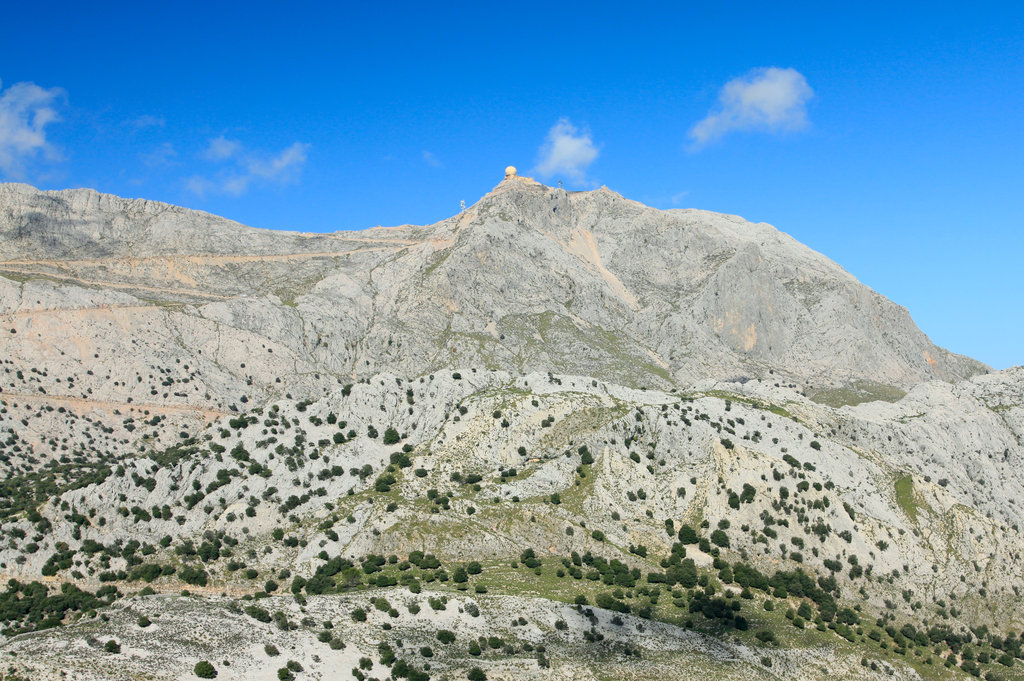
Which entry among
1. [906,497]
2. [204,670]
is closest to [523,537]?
[204,670]

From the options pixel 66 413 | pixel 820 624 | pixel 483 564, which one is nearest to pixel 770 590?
pixel 820 624

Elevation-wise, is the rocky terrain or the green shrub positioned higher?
the rocky terrain

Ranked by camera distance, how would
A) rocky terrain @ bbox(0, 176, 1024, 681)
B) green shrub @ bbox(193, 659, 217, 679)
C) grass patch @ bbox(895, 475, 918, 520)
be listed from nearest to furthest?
green shrub @ bbox(193, 659, 217, 679), rocky terrain @ bbox(0, 176, 1024, 681), grass patch @ bbox(895, 475, 918, 520)

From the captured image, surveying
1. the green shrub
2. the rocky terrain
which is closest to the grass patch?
the rocky terrain

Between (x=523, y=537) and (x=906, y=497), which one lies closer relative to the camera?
(x=523, y=537)

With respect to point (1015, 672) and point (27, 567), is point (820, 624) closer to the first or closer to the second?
point (1015, 672)

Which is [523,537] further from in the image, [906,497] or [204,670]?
[906,497]

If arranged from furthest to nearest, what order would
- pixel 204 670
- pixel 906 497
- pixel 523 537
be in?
pixel 906 497, pixel 523 537, pixel 204 670

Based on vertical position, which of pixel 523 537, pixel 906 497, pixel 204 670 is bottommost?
pixel 204 670

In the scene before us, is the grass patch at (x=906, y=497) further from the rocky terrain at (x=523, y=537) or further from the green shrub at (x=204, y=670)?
the green shrub at (x=204, y=670)

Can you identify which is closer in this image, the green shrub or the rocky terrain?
the green shrub

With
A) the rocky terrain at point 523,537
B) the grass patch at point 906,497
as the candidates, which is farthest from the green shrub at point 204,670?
the grass patch at point 906,497

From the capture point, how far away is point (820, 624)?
83.4 meters

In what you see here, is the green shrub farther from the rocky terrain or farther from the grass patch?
the grass patch
